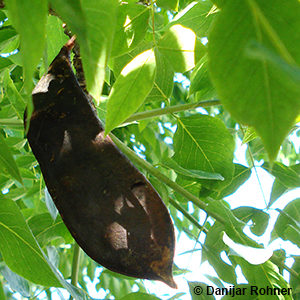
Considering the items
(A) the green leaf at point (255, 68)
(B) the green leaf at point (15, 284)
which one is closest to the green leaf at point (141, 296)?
(B) the green leaf at point (15, 284)

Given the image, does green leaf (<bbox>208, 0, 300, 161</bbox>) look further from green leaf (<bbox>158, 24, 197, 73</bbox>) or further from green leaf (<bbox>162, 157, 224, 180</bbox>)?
green leaf (<bbox>162, 157, 224, 180</bbox>)

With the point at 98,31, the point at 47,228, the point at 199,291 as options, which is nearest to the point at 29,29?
the point at 98,31

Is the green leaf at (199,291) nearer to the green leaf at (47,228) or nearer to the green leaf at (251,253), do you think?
the green leaf at (251,253)

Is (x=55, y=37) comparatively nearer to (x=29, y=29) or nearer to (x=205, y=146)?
(x=205, y=146)

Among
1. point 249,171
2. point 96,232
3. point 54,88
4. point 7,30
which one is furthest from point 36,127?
point 249,171

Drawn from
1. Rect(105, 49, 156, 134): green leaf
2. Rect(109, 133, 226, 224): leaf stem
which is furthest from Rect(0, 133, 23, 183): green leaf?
Rect(109, 133, 226, 224): leaf stem
